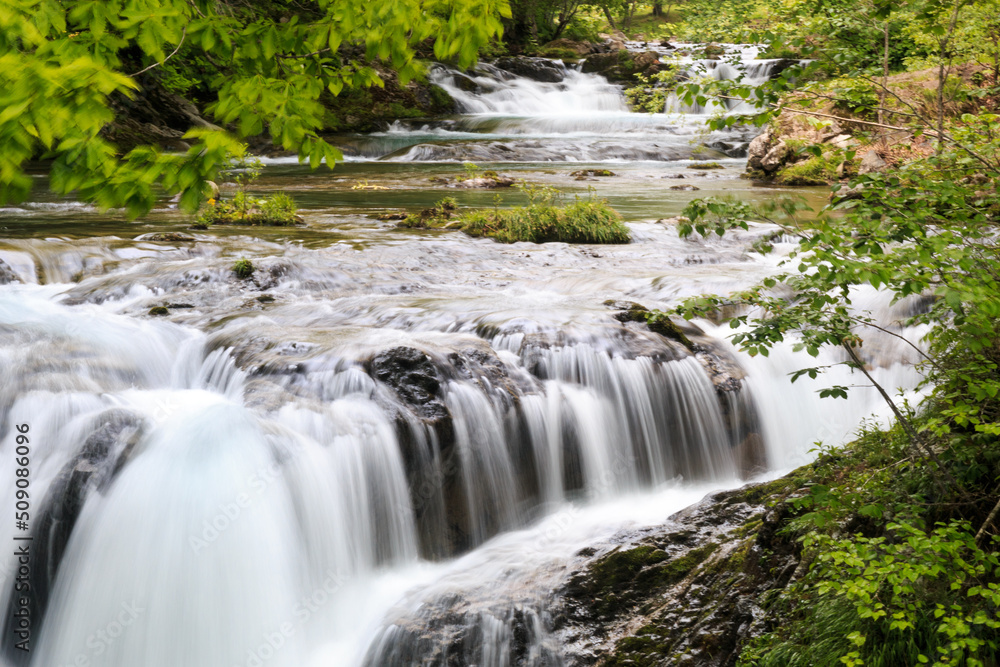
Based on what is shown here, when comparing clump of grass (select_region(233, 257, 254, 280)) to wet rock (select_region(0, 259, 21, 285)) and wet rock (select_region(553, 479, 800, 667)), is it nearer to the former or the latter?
wet rock (select_region(0, 259, 21, 285))

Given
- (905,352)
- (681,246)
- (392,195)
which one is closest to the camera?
(905,352)

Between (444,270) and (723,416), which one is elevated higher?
(444,270)

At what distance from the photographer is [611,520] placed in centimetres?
558

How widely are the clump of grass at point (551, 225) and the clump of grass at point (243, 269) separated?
4022 mm

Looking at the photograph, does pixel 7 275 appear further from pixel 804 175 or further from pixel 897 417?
pixel 804 175

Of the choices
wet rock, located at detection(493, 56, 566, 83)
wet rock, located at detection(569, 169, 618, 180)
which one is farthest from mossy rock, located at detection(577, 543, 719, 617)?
wet rock, located at detection(493, 56, 566, 83)

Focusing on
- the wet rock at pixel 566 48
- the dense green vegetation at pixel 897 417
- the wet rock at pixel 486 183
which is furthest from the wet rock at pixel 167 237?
the wet rock at pixel 566 48

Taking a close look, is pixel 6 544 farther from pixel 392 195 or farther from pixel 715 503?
pixel 392 195

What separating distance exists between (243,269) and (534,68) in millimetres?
28272

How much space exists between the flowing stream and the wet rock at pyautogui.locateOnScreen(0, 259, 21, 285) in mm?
134

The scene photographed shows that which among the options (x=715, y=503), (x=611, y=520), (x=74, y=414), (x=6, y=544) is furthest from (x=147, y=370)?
(x=715, y=503)

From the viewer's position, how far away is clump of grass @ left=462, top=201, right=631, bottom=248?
1182 centimetres

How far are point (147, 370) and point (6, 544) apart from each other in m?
2.25

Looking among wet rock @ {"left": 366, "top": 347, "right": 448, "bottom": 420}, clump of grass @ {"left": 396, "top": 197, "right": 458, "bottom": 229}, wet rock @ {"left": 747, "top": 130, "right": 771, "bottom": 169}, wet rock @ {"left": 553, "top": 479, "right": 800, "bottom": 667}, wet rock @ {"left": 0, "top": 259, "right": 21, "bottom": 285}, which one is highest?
wet rock @ {"left": 747, "top": 130, "right": 771, "bottom": 169}
